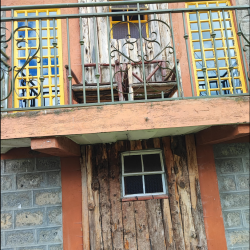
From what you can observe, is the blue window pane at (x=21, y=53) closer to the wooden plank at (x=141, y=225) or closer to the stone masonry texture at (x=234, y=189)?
the wooden plank at (x=141, y=225)

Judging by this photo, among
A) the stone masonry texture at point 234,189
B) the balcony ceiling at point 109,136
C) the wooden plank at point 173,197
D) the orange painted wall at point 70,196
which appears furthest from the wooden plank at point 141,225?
the stone masonry texture at point 234,189

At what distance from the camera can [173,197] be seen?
135 inches

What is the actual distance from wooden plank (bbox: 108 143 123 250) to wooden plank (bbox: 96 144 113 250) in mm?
58

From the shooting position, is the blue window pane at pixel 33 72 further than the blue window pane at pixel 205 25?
No

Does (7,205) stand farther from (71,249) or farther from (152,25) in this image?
(152,25)

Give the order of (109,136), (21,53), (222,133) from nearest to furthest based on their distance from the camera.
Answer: (222,133)
(109,136)
(21,53)

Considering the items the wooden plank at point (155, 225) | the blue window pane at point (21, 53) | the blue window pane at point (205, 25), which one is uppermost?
the blue window pane at point (205, 25)

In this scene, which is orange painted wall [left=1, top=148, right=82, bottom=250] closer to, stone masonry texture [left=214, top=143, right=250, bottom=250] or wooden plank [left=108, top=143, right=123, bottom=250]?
wooden plank [left=108, top=143, right=123, bottom=250]

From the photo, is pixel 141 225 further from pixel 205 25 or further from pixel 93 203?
pixel 205 25

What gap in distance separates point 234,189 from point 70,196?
2476mm

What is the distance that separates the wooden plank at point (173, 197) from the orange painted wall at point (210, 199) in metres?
0.39

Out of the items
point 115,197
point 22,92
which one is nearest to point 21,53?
point 22,92

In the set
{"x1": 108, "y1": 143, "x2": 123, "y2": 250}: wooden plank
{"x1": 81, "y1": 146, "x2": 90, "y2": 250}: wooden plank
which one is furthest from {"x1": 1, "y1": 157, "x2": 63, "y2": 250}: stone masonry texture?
{"x1": 108, "y1": 143, "x2": 123, "y2": 250}: wooden plank

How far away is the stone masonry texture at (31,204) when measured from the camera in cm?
335
